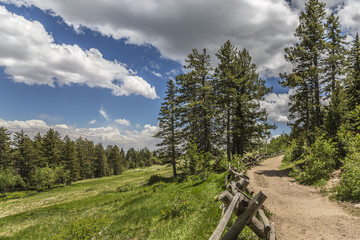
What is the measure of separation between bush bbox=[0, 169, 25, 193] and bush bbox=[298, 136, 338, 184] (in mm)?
64462

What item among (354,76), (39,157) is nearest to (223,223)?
(354,76)

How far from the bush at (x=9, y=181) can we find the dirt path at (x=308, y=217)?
204 ft

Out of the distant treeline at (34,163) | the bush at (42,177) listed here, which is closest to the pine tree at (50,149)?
the distant treeline at (34,163)

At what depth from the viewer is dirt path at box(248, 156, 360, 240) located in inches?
246

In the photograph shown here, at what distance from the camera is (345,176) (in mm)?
9930

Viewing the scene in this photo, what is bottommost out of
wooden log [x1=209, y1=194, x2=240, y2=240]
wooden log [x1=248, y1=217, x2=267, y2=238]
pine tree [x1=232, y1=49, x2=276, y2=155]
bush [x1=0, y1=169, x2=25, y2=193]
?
bush [x1=0, y1=169, x2=25, y2=193]

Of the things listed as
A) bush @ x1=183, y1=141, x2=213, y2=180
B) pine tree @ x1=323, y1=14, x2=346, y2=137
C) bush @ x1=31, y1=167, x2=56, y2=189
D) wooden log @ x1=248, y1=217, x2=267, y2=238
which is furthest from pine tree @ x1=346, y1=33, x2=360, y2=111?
bush @ x1=31, y1=167, x2=56, y2=189

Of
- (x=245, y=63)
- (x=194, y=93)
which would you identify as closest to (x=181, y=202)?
(x=194, y=93)

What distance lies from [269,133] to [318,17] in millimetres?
14609

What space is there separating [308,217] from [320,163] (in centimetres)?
782

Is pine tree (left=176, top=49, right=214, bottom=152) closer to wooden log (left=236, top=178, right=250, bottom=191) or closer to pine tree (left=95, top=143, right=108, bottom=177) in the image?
wooden log (left=236, top=178, right=250, bottom=191)

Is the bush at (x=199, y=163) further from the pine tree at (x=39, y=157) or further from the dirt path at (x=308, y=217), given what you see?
the pine tree at (x=39, y=157)

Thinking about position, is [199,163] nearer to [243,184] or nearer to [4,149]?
[243,184]

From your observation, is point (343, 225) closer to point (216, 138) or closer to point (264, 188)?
point (264, 188)
